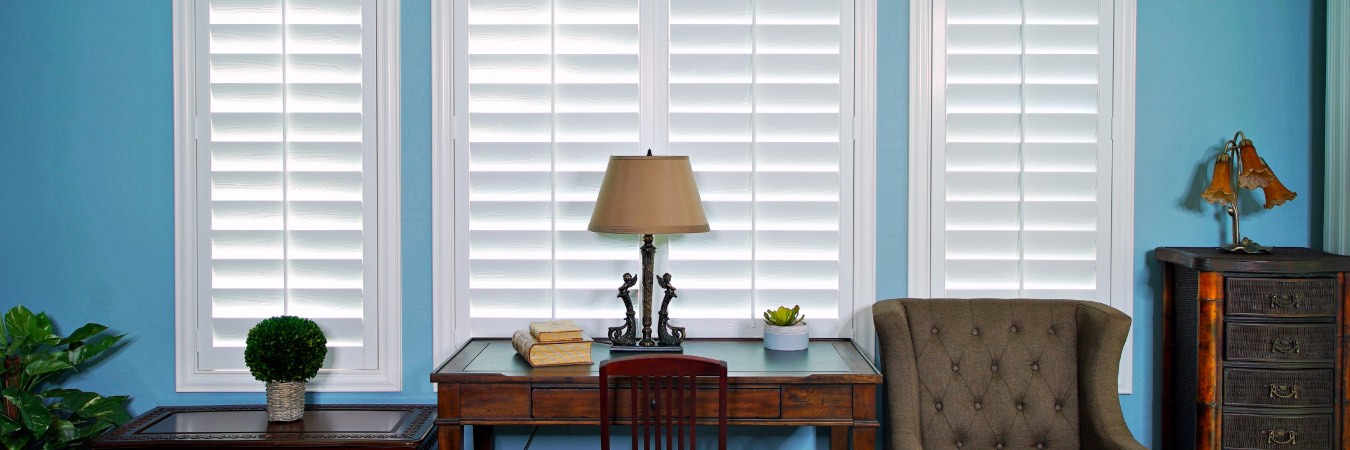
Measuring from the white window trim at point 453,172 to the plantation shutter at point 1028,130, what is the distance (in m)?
0.21

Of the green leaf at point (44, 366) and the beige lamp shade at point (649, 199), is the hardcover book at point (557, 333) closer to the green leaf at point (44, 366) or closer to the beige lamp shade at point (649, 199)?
the beige lamp shade at point (649, 199)

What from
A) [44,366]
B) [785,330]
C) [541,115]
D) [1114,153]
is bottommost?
[44,366]

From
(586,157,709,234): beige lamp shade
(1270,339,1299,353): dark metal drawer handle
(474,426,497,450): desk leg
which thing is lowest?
(474,426,497,450): desk leg

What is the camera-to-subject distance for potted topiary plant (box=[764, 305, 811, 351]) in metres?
3.01

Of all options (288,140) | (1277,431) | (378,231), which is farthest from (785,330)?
(288,140)

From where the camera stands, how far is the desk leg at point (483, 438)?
10.3ft

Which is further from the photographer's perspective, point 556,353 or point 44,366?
point 44,366

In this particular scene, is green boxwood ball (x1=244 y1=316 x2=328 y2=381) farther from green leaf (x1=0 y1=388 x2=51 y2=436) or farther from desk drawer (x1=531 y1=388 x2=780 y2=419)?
desk drawer (x1=531 y1=388 x2=780 y2=419)

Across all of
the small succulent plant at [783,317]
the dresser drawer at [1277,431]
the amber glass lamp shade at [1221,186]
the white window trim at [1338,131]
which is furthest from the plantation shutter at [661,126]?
the white window trim at [1338,131]

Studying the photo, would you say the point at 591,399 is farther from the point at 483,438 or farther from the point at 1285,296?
the point at 1285,296

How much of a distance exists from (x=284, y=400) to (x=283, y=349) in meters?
0.17

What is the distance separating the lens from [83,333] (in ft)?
10.2

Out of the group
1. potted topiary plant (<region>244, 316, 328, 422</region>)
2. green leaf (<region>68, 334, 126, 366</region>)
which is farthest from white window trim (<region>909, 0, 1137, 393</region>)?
green leaf (<region>68, 334, 126, 366</region>)

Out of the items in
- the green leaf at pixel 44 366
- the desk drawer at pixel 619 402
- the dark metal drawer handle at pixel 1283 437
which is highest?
the green leaf at pixel 44 366
